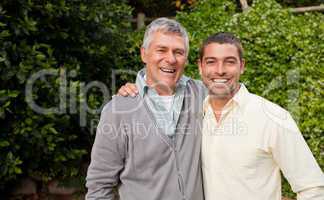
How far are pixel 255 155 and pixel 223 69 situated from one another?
45 cm

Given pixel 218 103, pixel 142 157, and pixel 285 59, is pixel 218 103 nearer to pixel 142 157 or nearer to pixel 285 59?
pixel 142 157

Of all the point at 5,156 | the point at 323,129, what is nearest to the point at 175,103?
the point at 5,156

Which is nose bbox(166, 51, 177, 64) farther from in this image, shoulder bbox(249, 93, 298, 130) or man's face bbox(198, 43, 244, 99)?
shoulder bbox(249, 93, 298, 130)

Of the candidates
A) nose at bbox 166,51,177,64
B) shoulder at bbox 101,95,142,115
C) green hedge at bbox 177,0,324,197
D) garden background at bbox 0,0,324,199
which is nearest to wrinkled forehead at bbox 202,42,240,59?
nose at bbox 166,51,177,64

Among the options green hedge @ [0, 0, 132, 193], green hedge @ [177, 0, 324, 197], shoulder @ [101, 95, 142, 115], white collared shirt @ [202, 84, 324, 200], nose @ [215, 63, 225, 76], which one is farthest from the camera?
green hedge @ [177, 0, 324, 197]

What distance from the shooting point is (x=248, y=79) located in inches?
187

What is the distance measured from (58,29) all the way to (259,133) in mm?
2658

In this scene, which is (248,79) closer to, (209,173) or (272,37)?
(272,37)

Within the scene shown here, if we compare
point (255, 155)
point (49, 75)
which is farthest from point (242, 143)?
point (49, 75)

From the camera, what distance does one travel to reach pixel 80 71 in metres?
4.21

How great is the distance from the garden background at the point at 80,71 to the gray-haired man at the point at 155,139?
57.0 inches

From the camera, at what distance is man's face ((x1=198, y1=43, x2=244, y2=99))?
2.03m

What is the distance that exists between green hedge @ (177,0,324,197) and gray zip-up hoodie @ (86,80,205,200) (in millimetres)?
2351

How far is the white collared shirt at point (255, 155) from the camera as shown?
1809 mm
